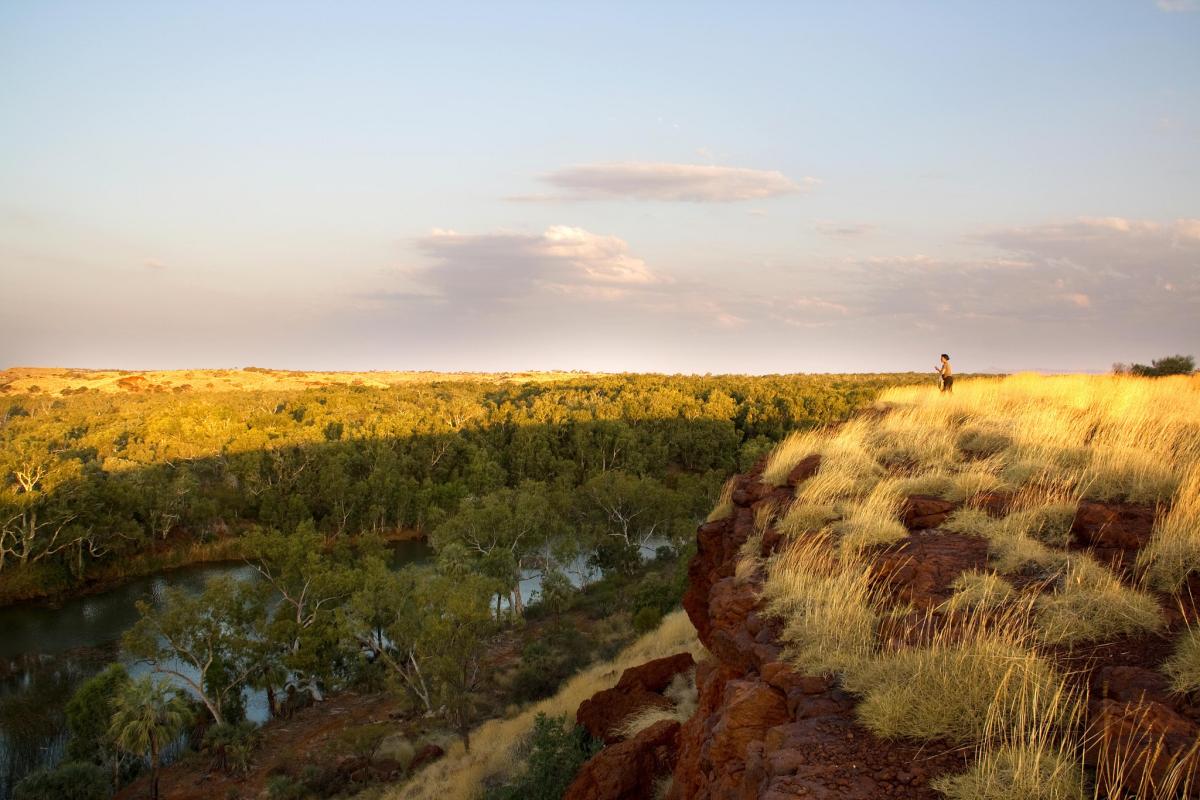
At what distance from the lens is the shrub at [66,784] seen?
18.7m

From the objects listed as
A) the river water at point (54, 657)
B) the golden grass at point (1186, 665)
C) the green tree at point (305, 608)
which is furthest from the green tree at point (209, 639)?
the golden grass at point (1186, 665)

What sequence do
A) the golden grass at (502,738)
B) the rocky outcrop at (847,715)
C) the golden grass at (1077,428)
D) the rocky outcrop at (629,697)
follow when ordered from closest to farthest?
the rocky outcrop at (847,715), the golden grass at (1077,428), the rocky outcrop at (629,697), the golden grass at (502,738)

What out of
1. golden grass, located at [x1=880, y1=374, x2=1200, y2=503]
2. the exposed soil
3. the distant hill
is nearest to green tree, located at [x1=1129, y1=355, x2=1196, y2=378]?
golden grass, located at [x1=880, y1=374, x2=1200, y2=503]

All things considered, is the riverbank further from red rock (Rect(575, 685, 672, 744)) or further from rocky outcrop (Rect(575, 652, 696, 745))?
rocky outcrop (Rect(575, 652, 696, 745))

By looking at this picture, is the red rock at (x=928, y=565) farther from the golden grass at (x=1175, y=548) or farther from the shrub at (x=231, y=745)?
the shrub at (x=231, y=745)

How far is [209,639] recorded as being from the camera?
24172mm

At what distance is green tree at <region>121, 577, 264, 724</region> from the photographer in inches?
912

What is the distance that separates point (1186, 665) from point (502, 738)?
16.1m

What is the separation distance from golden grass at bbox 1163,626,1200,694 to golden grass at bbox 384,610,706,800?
10.3 metres

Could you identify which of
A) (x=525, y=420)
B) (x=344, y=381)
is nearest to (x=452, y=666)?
(x=525, y=420)

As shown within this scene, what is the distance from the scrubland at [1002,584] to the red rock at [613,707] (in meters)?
4.43

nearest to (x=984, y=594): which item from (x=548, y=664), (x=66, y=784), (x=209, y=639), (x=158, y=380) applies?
(x=548, y=664)

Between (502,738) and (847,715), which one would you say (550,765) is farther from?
(847,715)

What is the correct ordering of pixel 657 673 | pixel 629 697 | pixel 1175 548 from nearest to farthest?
1. pixel 1175 548
2. pixel 629 697
3. pixel 657 673
